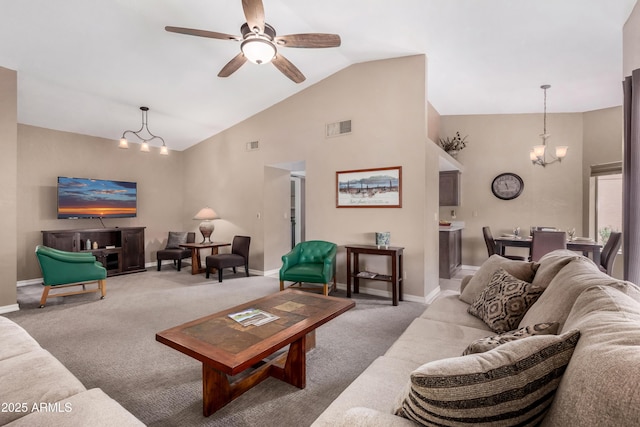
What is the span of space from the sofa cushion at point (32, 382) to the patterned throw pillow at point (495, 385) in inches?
62.8

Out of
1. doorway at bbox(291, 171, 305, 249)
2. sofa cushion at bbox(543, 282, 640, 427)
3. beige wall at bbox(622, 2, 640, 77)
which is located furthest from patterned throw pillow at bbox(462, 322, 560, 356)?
doorway at bbox(291, 171, 305, 249)

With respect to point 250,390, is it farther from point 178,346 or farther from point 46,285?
point 46,285

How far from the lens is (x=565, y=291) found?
5.01 feet

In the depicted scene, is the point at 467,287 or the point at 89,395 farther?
the point at 467,287

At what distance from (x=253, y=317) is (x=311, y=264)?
2384 millimetres

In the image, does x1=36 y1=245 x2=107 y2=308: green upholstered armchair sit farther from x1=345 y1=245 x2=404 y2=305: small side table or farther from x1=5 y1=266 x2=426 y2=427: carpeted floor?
x1=345 y1=245 x2=404 y2=305: small side table

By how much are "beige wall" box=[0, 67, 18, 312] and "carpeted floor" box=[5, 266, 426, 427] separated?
365 millimetres

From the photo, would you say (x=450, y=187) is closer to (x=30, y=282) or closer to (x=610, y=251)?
(x=610, y=251)

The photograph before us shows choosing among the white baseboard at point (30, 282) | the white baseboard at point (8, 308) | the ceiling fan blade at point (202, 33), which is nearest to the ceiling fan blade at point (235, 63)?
the ceiling fan blade at point (202, 33)

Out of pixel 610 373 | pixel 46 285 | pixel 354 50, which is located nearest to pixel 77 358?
pixel 46 285

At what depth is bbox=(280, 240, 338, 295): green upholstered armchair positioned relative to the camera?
4.28m

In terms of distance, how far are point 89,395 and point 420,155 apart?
411cm

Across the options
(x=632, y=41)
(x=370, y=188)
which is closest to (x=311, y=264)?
(x=370, y=188)

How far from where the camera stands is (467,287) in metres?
2.75
